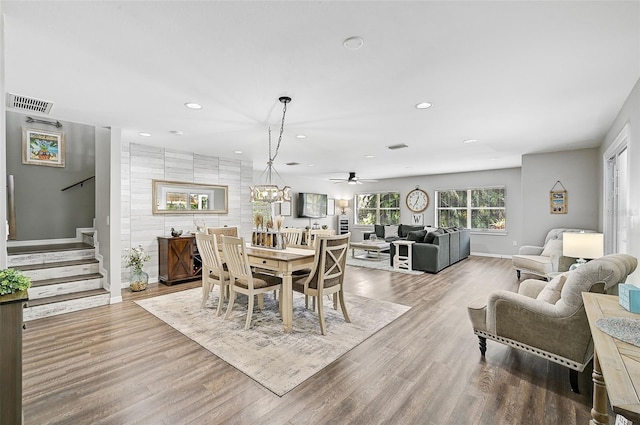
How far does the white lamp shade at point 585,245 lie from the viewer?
10.2 ft

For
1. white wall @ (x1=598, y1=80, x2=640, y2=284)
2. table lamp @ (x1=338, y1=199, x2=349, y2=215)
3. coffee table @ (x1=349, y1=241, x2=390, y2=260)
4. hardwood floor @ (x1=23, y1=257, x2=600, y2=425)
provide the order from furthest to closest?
1. table lamp @ (x1=338, y1=199, x2=349, y2=215)
2. coffee table @ (x1=349, y1=241, x2=390, y2=260)
3. white wall @ (x1=598, y1=80, x2=640, y2=284)
4. hardwood floor @ (x1=23, y1=257, x2=600, y2=425)

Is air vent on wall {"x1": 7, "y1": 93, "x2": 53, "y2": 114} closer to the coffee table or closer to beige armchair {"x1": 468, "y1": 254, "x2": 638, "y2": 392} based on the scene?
beige armchair {"x1": 468, "y1": 254, "x2": 638, "y2": 392}

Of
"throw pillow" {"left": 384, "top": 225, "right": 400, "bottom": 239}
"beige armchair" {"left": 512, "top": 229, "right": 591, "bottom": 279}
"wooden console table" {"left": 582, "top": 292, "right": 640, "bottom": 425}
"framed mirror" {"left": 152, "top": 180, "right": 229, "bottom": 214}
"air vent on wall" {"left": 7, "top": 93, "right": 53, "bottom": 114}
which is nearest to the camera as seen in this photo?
"wooden console table" {"left": 582, "top": 292, "right": 640, "bottom": 425}

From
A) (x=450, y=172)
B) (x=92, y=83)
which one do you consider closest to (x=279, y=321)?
(x=92, y=83)

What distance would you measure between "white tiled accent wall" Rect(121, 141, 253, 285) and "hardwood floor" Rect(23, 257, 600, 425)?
76.5 inches

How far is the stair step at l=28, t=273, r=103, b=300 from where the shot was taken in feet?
12.6

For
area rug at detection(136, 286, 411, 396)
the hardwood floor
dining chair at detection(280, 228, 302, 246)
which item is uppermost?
dining chair at detection(280, 228, 302, 246)

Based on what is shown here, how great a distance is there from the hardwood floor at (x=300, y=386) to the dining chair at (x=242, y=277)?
70 centimetres

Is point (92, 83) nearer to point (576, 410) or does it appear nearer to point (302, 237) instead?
point (302, 237)

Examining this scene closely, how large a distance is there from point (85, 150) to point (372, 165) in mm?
6022

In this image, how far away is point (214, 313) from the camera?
3.73 metres

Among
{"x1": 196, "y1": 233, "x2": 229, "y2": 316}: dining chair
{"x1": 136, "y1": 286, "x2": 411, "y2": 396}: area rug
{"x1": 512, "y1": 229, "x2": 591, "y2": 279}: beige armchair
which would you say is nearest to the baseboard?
{"x1": 512, "y1": 229, "x2": 591, "y2": 279}: beige armchair

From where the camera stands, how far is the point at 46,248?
15.4 feet

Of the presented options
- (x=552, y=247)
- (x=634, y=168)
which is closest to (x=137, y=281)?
(x=634, y=168)
